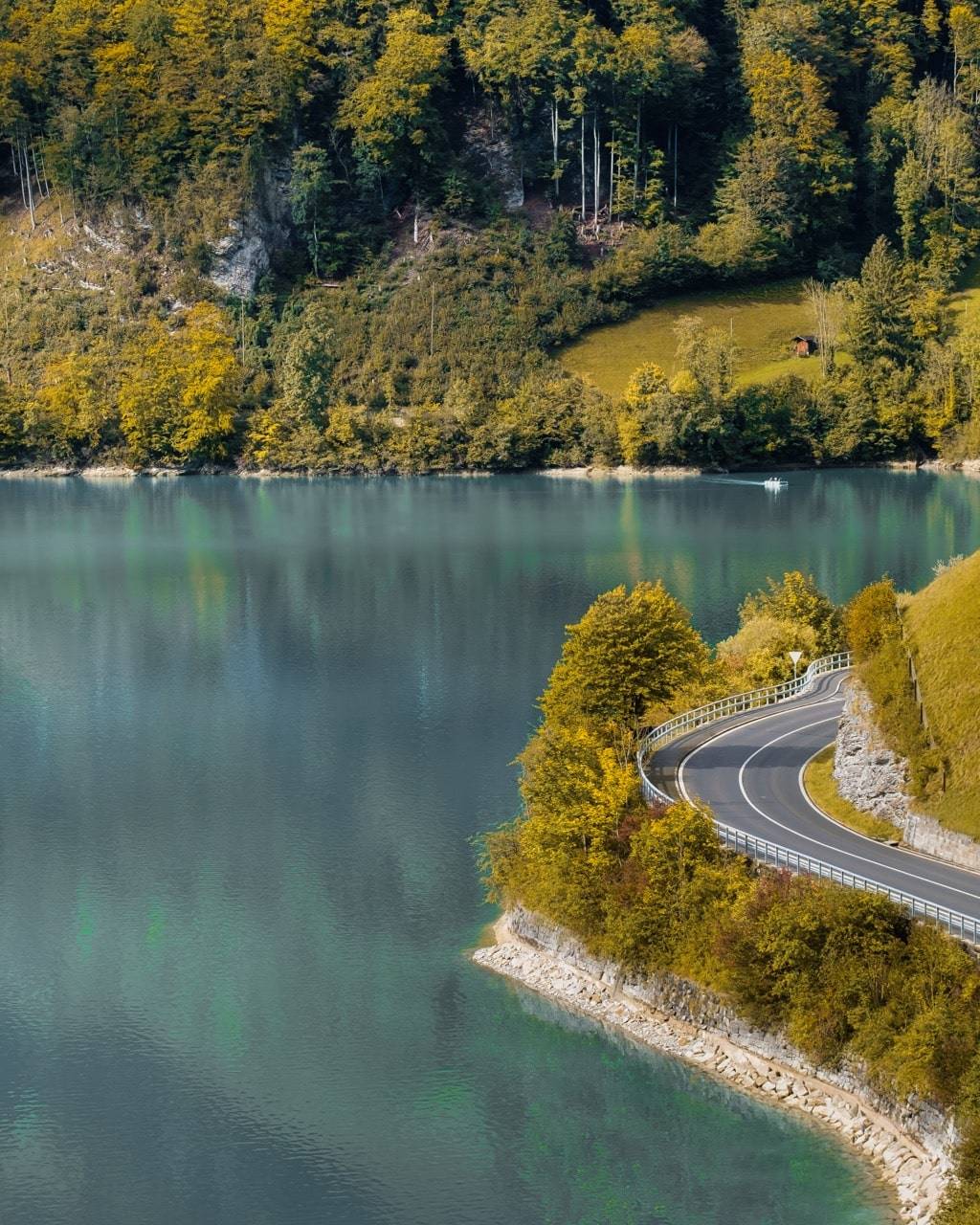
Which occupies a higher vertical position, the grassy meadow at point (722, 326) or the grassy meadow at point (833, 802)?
the grassy meadow at point (722, 326)

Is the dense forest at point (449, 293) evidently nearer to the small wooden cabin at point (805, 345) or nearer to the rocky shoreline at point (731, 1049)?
the small wooden cabin at point (805, 345)

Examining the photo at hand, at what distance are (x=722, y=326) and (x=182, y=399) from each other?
6297 cm

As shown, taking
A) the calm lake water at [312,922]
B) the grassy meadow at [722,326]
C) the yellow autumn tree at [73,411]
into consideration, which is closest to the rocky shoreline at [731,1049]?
the calm lake water at [312,922]

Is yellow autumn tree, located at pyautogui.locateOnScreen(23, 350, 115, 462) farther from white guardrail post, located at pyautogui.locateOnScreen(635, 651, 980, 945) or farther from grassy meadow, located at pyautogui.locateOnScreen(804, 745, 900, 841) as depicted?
grassy meadow, located at pyautogui.locateOnScreen(804, 745, 900, 841)

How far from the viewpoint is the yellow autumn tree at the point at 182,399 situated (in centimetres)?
17588

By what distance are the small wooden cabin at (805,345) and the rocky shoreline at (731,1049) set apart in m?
139

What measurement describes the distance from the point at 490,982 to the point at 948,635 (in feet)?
57.1

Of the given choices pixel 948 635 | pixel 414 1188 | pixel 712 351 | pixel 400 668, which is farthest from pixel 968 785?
pixel 712 351

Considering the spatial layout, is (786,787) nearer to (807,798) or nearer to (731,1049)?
(807,798)

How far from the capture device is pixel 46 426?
180750 millimetres

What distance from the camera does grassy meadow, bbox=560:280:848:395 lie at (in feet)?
579

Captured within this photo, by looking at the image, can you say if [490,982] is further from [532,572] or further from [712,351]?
[712,351]

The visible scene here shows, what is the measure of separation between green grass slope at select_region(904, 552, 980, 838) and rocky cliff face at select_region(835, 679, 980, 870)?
53 centimetres

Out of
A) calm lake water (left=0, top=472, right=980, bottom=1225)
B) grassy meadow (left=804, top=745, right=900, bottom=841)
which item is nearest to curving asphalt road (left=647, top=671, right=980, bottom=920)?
grassy meadow (left=804, top=745, right=900, bottom=841)
